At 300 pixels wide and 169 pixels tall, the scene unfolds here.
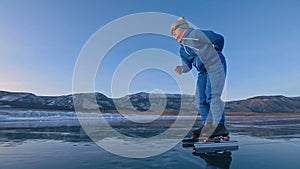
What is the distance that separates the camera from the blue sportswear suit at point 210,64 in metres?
2.99

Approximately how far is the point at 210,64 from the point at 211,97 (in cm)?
48

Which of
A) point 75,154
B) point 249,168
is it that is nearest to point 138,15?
point 75,154

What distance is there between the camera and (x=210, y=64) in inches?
122

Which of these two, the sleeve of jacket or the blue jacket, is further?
the sleeve of jacket

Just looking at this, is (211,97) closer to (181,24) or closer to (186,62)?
(186,62)

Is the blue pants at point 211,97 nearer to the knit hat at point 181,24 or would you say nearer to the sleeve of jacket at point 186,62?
the sleeve of jacket at point 186,62

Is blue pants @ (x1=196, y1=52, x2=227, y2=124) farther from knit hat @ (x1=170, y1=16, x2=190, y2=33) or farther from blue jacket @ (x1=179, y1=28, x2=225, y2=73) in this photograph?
knit hat @ (x1=170, y1=16, x2=190, y2=33)

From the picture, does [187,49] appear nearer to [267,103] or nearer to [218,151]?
[218,151]

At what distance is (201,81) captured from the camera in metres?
3.29

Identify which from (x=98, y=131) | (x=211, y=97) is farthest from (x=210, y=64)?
(x=98, y=131)

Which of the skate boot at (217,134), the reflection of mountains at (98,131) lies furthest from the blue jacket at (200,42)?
the reflection of mountains at (98,131)

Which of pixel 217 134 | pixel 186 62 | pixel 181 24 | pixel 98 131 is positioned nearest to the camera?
pixel 217 134

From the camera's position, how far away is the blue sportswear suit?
2988 millimetres

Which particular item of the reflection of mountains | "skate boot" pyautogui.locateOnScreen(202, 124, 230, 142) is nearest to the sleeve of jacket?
"skate boot" pyautogui.locateOnScreen(202, 124, 230, 142)
